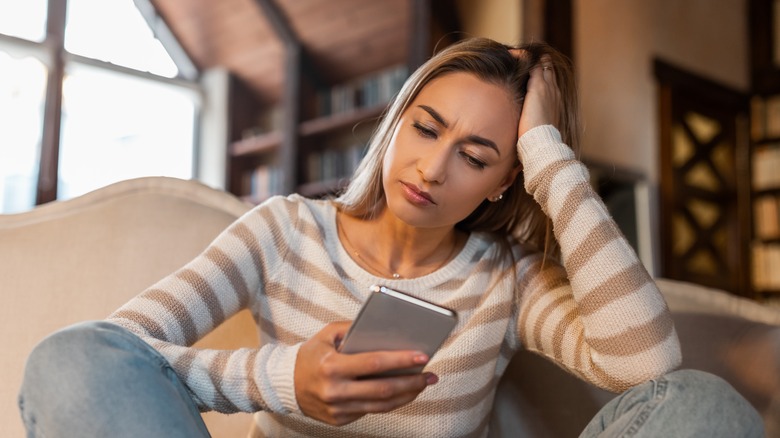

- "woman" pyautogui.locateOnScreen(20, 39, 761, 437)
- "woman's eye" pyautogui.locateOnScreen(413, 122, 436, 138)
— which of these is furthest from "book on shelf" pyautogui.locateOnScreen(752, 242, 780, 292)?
"woman's eye" pyautogui.locateOnScreen(413, 122, 436, 138)

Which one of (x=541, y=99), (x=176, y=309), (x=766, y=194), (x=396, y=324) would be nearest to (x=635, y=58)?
(x=766, y=194)

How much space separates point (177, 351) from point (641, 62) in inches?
168

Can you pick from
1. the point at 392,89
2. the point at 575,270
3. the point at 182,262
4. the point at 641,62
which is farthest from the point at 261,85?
the point at 575,270

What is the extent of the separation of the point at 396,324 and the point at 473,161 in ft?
1.52

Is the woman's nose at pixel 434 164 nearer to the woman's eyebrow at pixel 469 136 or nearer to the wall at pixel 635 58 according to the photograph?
the woman's eyebrow at pixel 469 136

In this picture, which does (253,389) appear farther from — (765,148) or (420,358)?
(765,148)

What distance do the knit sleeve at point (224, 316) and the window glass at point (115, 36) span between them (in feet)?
12.5

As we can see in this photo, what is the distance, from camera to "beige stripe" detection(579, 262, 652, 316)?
43.1 inches

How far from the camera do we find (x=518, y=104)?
1.26 metres

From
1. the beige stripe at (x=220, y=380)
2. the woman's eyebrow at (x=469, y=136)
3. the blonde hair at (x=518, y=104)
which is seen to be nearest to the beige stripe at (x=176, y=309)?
the beige stripe at (x=220, y=380)

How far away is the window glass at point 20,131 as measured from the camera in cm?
436

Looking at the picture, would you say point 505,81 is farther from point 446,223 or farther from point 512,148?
point 446,223

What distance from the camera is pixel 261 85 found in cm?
558

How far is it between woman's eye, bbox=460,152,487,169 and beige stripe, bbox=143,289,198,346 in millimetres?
463
